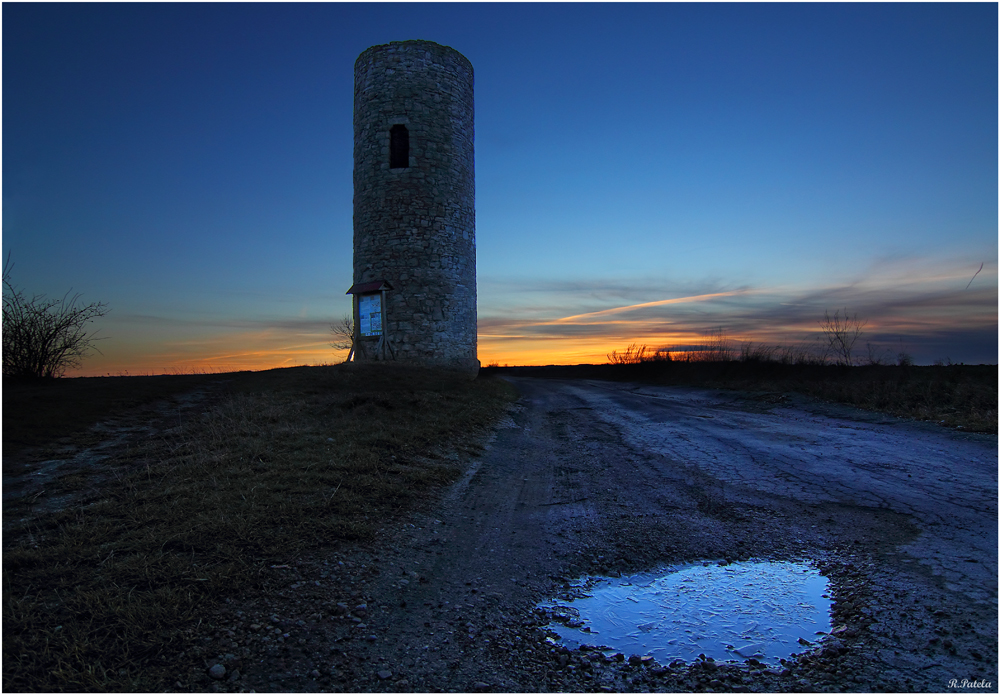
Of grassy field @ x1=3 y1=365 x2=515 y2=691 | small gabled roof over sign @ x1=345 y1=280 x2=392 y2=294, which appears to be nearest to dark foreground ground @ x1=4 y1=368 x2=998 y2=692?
grassy field @ x1=3 y1=365 x2=515 y2=691

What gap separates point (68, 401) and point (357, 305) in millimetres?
10522

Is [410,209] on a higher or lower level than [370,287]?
higher

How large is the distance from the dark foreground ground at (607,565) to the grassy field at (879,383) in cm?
222

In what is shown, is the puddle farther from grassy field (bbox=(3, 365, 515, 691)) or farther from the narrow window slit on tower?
the narrow window slit on tower

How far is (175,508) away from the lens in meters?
4.33

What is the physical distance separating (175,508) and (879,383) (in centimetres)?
1465

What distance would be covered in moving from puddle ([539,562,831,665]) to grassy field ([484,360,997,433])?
6.77 metres

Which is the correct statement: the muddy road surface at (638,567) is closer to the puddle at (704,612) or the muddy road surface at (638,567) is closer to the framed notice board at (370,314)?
the puddle at (704,612)

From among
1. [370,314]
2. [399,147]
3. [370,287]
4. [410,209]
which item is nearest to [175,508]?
[370,287]

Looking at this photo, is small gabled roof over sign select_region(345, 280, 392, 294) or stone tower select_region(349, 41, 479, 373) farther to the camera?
stone tower select_region(349, 41, 479, 373)

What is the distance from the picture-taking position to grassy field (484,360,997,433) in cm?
921

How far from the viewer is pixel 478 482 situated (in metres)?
6.02

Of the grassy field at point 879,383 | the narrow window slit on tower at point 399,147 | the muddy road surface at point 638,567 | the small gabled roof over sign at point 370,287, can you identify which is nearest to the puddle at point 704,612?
the muddy road surface at point 638,567

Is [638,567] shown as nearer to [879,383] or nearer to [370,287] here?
[879,383]
